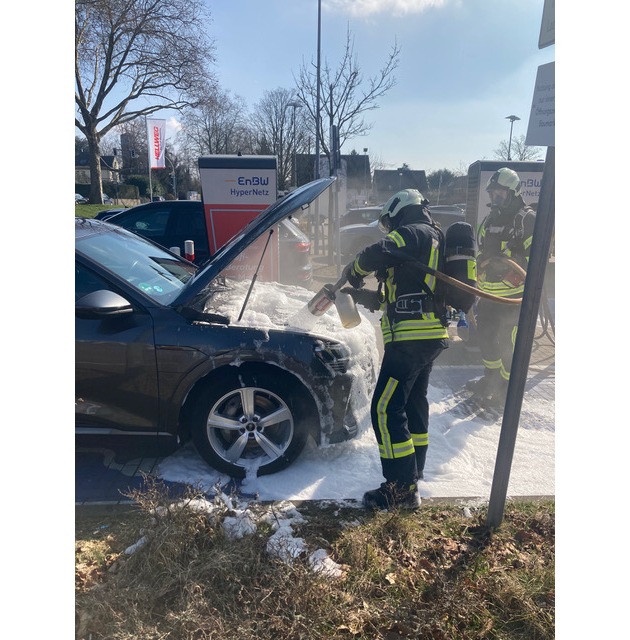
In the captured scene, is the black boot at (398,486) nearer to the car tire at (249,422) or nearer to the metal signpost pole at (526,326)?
the metal signpost pole at (526,326)

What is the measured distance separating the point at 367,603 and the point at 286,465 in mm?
1190

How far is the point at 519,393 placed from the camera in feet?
8.15

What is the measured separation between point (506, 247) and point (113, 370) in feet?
11.8

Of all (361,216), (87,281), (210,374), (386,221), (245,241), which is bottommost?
(210,374)

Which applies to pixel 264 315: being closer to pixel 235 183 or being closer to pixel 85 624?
pixel 85 624

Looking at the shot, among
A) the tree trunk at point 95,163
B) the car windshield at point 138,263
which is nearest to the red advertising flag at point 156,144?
the tree trunk at point 95,163

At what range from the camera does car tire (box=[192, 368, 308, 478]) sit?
3.16 metres

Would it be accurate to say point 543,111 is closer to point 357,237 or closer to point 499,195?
point 499,195

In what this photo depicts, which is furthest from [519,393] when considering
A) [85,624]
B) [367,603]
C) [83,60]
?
[83,60]

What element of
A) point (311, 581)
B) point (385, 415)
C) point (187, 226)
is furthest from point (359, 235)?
point (311, 581)

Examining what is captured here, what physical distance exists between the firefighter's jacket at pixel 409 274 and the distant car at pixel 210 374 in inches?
20.4

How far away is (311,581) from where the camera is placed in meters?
2.18

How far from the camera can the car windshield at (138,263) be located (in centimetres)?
333

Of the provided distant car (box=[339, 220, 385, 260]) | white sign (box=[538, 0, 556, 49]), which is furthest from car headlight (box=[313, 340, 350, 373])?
distant car (box=[339, 220, 385, 260])
